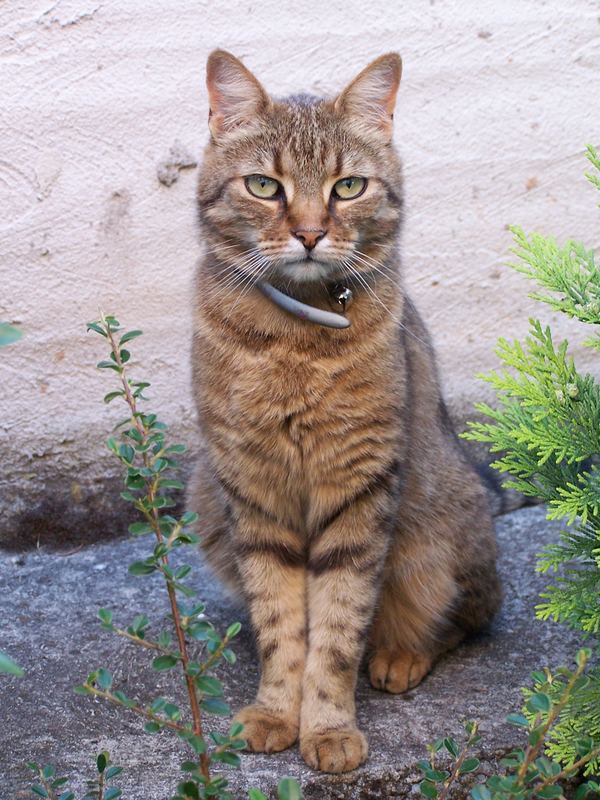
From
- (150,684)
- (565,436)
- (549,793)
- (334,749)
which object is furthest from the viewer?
(150,684)

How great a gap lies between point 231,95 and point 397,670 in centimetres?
169

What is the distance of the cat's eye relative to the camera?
2.68 m

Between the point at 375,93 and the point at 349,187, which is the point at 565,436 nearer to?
the point at 349,187

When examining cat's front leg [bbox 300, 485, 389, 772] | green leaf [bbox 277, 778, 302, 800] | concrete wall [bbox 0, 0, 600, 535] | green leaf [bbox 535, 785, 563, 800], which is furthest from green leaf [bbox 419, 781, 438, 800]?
concrete wall [bbox 0, 0, 600, 535]

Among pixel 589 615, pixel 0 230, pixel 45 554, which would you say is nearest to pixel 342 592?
pixel 589 615

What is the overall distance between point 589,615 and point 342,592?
680 millimetres

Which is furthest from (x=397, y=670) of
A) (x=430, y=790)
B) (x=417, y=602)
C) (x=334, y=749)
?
(x=430, y=790)

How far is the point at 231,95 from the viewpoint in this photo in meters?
2.75

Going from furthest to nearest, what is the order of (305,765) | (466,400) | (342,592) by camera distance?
1. (466,400)
2. (342,592)
3. (305,765)

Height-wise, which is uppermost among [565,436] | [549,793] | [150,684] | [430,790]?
[565,436]

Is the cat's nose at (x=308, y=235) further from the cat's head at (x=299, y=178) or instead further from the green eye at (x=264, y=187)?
the green eye at (x=264, y=187)

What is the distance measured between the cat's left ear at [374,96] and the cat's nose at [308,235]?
0.43m

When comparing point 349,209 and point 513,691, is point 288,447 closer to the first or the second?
point 349,209

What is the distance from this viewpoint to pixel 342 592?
273cm
